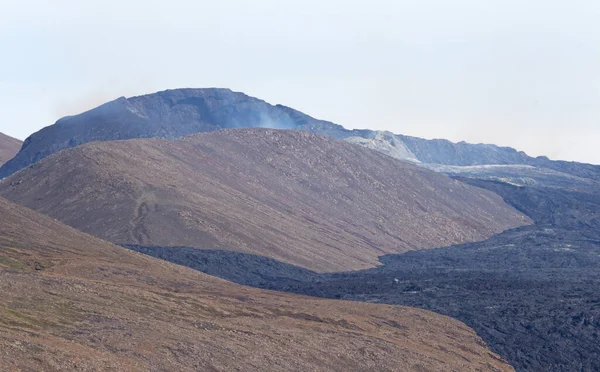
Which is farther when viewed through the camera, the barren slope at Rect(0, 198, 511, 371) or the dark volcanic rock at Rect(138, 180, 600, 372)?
the dark volcanic rock at Rect(138, 180, 600, 372)

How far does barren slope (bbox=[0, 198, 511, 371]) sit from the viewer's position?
68.2m

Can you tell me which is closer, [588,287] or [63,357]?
[63,357]

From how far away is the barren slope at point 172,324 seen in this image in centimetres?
6819

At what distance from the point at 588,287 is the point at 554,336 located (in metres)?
36.5

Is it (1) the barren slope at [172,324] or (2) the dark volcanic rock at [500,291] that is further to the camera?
(2) the dark volcanic rock at [500,291]

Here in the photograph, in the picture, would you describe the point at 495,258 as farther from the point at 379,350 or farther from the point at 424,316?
the point at 379,350

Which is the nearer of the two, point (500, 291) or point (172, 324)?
point (172, 324)

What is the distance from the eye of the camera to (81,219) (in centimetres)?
16512

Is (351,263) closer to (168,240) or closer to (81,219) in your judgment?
(168,240)

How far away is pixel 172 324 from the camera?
8012 cm

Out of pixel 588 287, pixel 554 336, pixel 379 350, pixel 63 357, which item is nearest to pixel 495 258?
pixel 588 287

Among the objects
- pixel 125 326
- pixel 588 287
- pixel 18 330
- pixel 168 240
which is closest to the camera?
pixel 18 330

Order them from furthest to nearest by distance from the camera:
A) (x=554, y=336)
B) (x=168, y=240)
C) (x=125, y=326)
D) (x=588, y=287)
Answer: (x=168, y=240) < (x=588, y=287) < (x=554, y=336) < (x=125, y=326)

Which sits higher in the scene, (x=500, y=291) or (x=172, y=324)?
(x=500, y=291)
